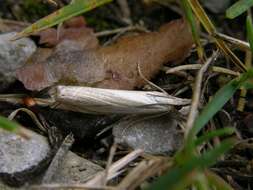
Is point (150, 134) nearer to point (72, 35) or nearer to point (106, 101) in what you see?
point (106, 101)

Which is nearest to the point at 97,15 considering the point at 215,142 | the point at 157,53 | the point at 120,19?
the point at 120,19

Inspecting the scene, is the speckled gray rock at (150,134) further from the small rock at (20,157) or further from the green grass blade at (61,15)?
the green grass blade at (61,15)

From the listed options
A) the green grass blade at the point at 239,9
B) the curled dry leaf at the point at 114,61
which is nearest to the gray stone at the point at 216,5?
the curled dry leaf at the point at 114,61

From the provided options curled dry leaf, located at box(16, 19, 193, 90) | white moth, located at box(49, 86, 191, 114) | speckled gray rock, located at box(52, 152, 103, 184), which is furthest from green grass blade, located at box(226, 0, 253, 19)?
speckled gray rock, located at box(52, 152, 103, 184)

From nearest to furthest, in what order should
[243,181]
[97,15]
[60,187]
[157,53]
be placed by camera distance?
[60,187]
[243,181]
[157,53]
[97,15]

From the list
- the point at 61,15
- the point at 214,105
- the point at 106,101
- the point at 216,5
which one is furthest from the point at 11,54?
the point at 216,5

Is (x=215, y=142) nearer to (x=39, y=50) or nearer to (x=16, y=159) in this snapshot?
(x=16, y=159)
